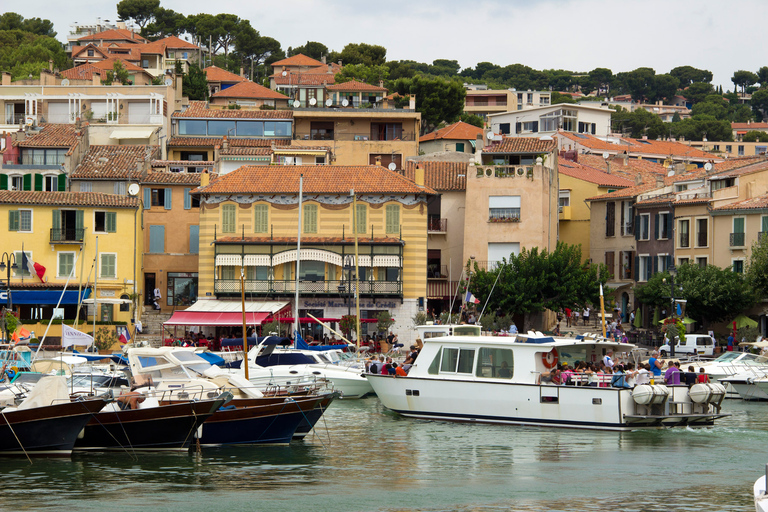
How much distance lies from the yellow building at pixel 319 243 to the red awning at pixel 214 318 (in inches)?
105

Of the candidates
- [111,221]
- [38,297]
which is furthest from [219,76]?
[38,297]

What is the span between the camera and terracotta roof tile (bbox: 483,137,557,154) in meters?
66.7

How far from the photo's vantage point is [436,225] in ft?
223

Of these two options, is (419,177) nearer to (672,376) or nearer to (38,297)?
(38,297)

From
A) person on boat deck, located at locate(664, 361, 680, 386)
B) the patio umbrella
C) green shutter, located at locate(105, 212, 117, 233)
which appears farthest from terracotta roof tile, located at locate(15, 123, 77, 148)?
person on boat deck, located at locate(664, 361, 680, 386)

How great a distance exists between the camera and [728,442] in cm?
3156

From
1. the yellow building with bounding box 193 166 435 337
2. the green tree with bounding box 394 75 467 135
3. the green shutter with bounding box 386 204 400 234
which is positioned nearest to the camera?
the yellow building with bounding box 193 166 435 337

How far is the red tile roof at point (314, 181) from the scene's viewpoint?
59.5 metres

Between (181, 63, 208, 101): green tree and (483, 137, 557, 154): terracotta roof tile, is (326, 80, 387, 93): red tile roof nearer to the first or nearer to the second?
(181, 63, 208, 101): green tree

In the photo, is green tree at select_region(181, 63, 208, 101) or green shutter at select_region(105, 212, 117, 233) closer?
green shutter at select_region(105, 212, 117, 233)

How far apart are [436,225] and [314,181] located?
10208 mm

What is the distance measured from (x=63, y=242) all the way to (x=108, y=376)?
88.0 feet

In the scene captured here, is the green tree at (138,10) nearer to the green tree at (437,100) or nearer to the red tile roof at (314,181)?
the green tree at (437,100)

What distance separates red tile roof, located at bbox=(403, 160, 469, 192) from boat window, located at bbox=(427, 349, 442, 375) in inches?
1261
